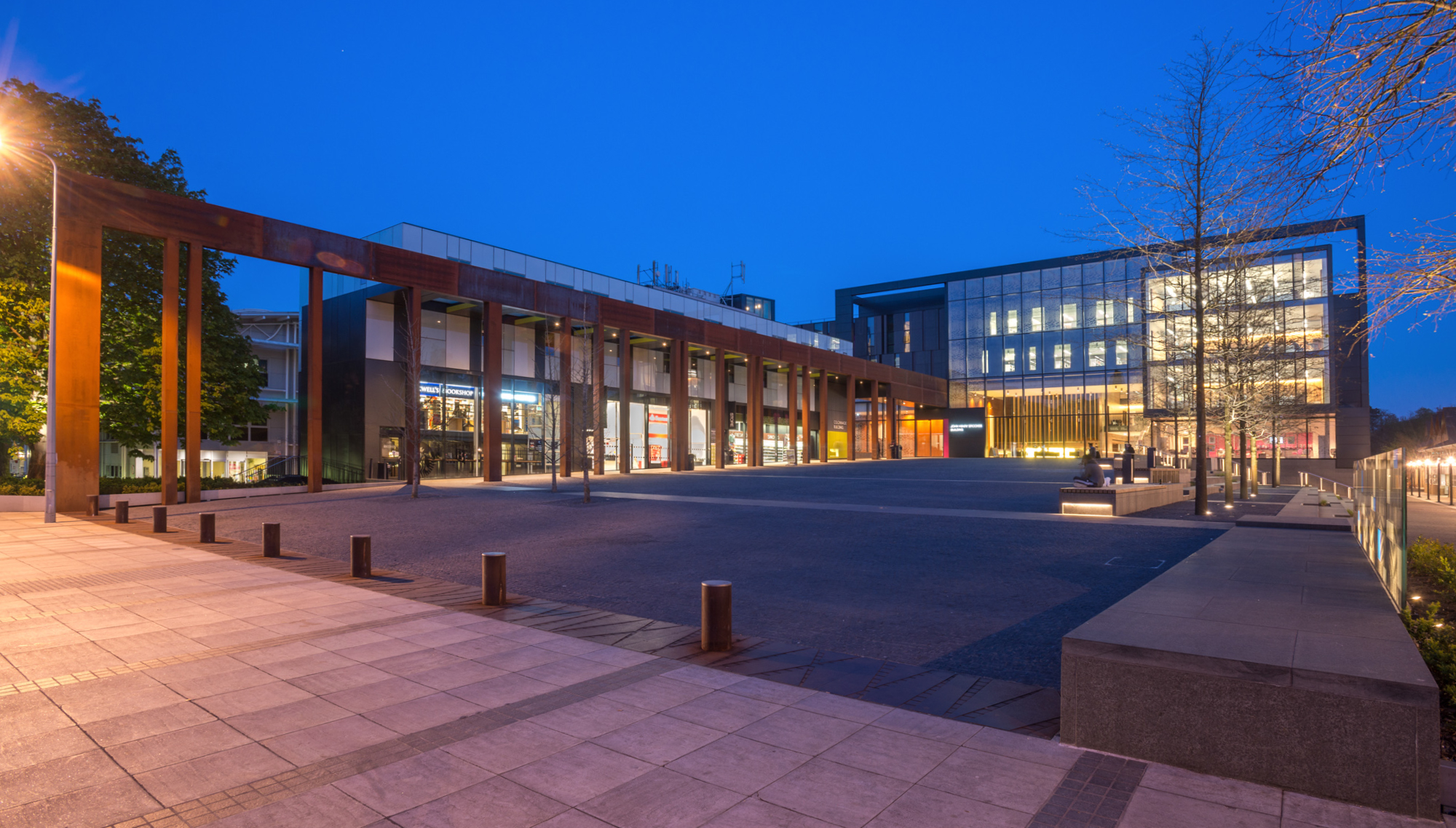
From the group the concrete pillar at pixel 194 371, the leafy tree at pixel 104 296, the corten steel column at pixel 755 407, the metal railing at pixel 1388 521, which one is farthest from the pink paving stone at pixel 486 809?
the corten steel column at pixel 755 407

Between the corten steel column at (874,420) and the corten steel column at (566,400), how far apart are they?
31995 millimetres

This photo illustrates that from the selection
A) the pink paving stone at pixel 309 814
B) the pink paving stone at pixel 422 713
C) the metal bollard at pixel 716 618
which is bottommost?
the pink paving stone at pixel 422 713

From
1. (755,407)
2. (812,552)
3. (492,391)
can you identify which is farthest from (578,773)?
(755,407)

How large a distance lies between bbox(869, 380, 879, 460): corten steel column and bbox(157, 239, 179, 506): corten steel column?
4819 centimetres

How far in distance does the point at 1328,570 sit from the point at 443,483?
2998 centimetres

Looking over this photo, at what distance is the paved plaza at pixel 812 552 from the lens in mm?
7965

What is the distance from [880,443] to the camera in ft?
216

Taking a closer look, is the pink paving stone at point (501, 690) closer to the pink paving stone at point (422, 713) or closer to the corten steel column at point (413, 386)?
the pink paving stone at point (422, 713)

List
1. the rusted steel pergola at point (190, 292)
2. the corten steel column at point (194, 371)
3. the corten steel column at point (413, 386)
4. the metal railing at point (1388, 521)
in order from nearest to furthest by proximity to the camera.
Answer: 1. the metal railing at point (1388, 521)
2. the rusted steel pergola at point (190, 292)
3. the corten steel column at point (194, 371)
4. the corten steel column at point (413, 386)

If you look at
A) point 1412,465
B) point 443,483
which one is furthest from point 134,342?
point 1412,465

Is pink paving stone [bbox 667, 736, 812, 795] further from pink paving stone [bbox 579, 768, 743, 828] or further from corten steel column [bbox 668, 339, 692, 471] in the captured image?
corten steel column [bbox 668, 339, 692, 471]

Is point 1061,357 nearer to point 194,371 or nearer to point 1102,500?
point 1102,500

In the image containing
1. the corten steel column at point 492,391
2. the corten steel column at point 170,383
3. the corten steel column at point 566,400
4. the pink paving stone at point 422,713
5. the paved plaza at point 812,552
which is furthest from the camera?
the corten steel column at point 566,400

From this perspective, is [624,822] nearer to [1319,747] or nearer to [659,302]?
[1319,747]
